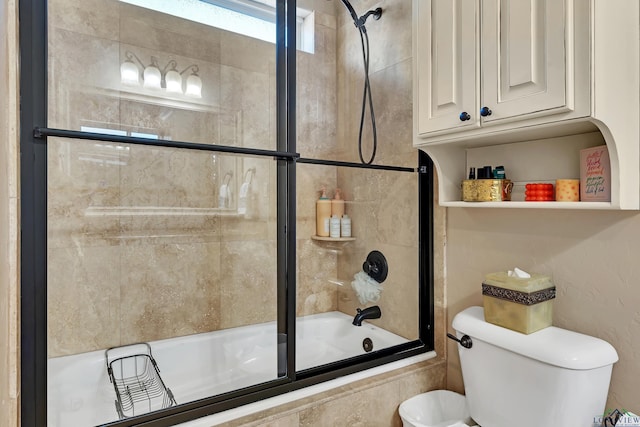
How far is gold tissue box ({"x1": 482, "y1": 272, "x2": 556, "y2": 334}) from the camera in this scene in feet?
4.00

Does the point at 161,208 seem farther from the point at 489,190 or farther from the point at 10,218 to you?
the point at 489,190

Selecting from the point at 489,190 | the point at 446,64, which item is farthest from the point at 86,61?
the point at 489,190

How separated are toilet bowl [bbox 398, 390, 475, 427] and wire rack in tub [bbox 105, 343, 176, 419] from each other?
0.93 m

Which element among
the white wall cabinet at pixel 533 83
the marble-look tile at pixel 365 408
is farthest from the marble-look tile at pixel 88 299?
the white wall cabinet at pixel 533 83

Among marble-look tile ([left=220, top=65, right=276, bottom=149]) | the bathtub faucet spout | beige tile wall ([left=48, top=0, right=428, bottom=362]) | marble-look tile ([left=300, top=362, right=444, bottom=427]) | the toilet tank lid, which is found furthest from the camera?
the bathtub faucet spout

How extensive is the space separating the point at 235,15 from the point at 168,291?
4.80ft

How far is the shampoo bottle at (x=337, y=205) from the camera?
211cm

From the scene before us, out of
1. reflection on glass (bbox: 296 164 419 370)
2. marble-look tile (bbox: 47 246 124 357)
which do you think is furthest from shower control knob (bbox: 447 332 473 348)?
marble-look tile (bbox: 47 246 124 357)

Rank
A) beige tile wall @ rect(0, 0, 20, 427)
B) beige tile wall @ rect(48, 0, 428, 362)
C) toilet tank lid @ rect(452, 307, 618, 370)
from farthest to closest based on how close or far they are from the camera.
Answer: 1. beige tile wall @ rect(48, 0, 428, 362)
2. toilet tank lid @ rect(452, 307, 618, 370)
3. beige tile wall @ rect(0, 0, 20, 427)

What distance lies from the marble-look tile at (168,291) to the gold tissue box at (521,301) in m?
1.39

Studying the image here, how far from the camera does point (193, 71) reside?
204cm

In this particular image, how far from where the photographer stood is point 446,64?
4.45ft

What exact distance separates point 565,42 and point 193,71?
5.52 ft

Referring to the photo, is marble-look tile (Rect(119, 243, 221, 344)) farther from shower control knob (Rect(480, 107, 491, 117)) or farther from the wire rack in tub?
shower control knob (Rect(480, 107, 491, 117))
